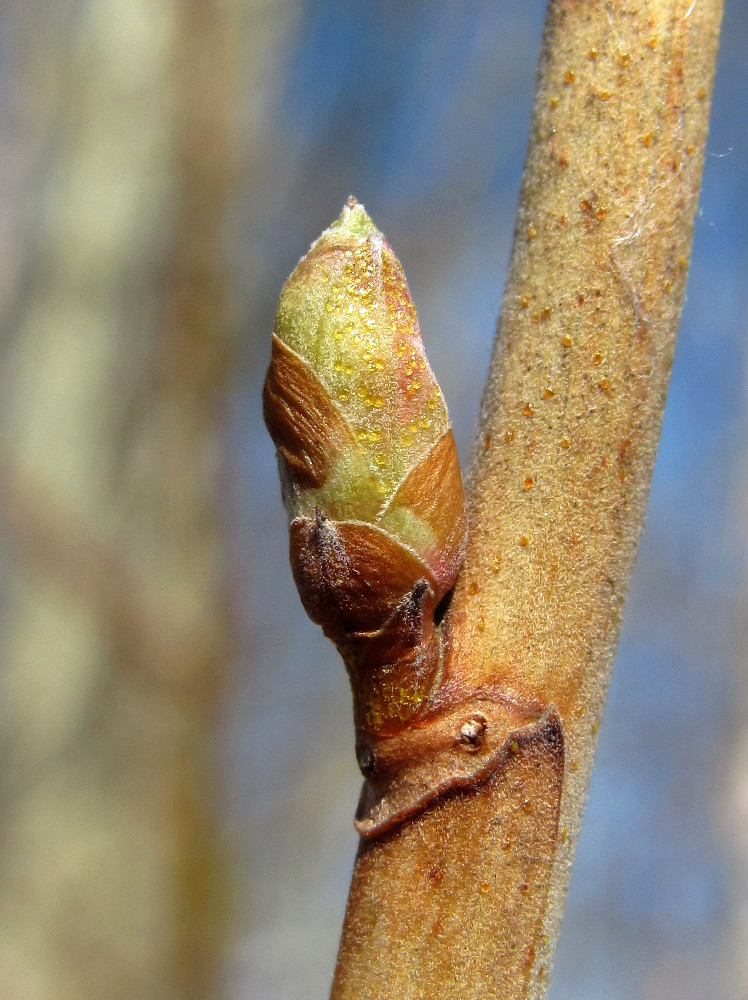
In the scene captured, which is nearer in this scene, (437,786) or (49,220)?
(437,786)

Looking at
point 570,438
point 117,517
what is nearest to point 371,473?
point 570,438

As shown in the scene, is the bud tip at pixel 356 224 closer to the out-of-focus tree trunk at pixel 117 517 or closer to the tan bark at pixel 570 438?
the tan bark at pixel 570 438

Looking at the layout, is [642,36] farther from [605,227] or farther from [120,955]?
[120,955]

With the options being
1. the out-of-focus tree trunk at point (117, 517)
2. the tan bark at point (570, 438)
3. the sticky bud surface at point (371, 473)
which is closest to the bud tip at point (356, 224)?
the sticky bud surface at point (371, 473)

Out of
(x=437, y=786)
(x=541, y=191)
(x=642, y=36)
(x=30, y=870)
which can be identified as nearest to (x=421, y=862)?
(x=437, y=786)

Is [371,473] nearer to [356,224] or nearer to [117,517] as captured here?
[356,224]

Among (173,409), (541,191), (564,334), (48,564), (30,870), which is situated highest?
(541,191)
